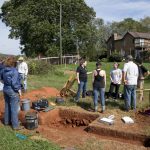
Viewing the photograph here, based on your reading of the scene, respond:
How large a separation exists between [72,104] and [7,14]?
35.8m

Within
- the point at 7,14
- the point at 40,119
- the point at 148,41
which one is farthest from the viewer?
the point at 148,41

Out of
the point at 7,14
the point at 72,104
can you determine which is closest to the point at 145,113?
the point at 72,104

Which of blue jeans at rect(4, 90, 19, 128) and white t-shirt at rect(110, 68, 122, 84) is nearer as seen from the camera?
blue jeans at rect(4, 90, 19, 128)

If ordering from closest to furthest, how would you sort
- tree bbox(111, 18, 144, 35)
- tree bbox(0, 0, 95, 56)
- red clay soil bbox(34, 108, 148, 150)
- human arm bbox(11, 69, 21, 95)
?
1. red clay soil bbox(34, 108, 148, 150)
2. human arm bbox(11, 69, 21, 95)
3. tree bbox(0, 0, 95, 56)
4. tree bbox(111, 18, 144, 35)

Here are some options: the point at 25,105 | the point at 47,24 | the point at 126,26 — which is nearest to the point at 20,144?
the point at 25,105

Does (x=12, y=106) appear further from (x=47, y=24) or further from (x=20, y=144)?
(x=47, y=24)

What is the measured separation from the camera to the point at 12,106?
978cm

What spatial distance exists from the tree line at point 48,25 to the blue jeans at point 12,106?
32374 mm

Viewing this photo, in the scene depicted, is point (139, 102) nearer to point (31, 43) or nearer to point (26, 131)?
point (26, 131)

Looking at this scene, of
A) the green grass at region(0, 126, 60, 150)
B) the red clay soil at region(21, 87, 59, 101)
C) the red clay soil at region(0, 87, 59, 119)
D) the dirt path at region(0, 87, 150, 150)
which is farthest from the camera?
the red clay soil at region(21, 87, 59, 101)

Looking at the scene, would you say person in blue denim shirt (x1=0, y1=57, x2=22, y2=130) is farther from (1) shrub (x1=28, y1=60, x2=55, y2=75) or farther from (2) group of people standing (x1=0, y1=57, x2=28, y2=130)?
(1) shrub (x1=28, y1=60, x2=55, y2=75)

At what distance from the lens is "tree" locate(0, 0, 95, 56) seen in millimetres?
42625

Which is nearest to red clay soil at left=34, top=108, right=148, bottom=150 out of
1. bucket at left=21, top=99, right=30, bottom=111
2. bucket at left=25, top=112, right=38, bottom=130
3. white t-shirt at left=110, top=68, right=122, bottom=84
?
bucket at left=25, top=112, right=38, bottom=130

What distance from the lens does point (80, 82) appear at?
13578mm
